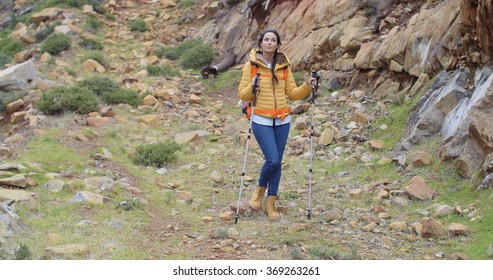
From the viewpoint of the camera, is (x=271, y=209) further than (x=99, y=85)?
No

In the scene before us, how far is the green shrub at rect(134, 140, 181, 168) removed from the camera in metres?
11.3

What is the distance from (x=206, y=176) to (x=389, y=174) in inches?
124

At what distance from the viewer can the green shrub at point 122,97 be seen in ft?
51.0

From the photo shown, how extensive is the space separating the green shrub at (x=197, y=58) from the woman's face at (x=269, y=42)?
485 inches

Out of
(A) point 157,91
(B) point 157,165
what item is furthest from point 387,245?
(A) point 157,91

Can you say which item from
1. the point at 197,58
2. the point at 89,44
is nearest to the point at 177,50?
the point at 197,58

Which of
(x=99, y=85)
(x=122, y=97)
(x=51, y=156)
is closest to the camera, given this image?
(x=51, y=156)

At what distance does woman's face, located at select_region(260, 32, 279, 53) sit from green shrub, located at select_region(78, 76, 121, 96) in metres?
9.10

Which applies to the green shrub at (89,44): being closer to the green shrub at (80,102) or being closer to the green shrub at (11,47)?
the green shrub at (11,47)

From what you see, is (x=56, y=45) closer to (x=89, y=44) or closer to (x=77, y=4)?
(x=89, y=44)

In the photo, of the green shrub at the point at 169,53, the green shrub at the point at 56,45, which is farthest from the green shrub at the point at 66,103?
the green shrub at the point at 56,45

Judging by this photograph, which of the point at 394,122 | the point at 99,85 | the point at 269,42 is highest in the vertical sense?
the point at 269,42

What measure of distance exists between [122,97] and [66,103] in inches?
67.7

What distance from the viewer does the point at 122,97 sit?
15555 millimetres
